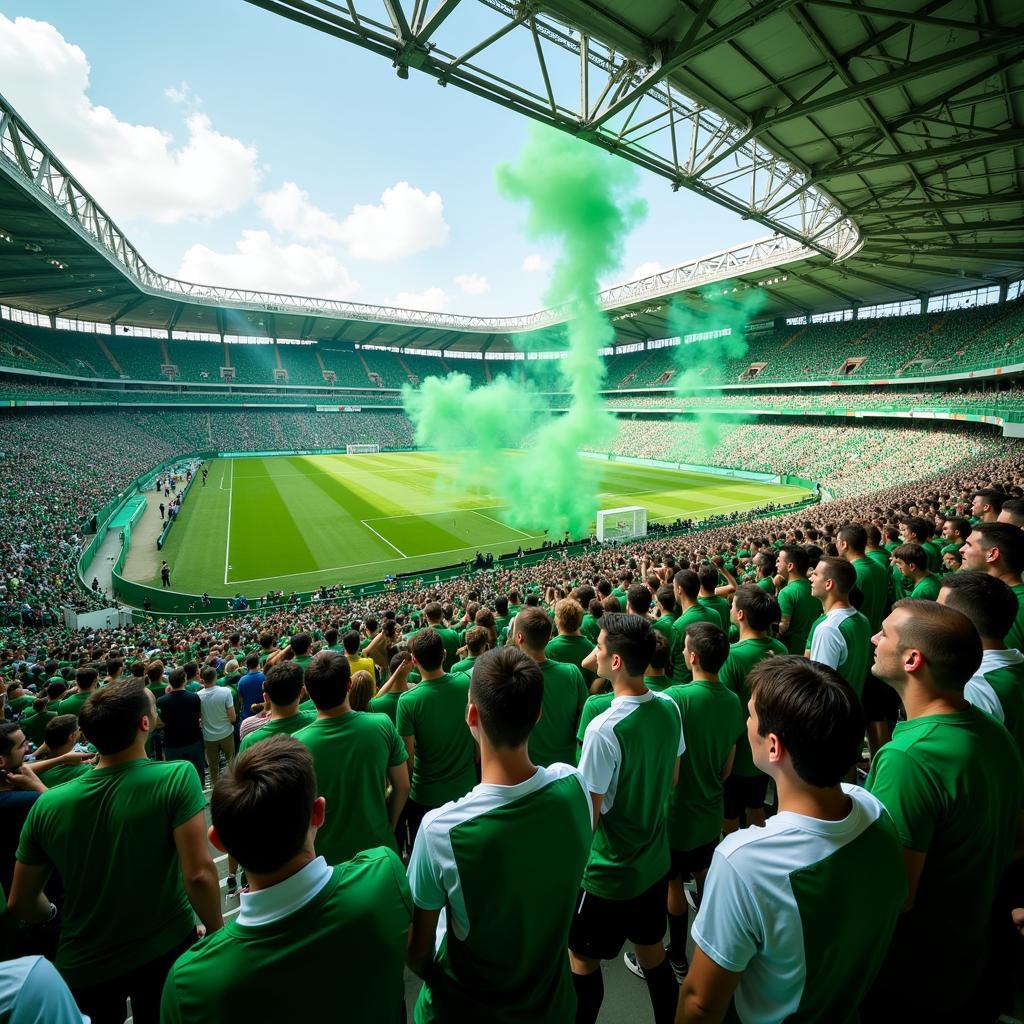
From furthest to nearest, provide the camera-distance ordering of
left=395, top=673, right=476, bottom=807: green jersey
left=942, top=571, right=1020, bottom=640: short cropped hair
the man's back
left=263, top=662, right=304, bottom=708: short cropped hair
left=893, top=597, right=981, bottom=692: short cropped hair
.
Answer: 1. left=395, top=673, right=476, bottom=807: green jersey
2. left=263, top=662, right=304, bottom=708: short cropped hair
3. left=942, top=571, right=1020, bottom=640: short cropped hair
4. left=893, top=597, right=981, bottom=692: short cropped hair
5. the man's back

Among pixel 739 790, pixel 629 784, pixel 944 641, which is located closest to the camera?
pixel 944 641

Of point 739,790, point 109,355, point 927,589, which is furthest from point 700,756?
point 109,355

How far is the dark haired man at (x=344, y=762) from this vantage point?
298 cm

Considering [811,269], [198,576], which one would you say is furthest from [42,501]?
[811,269]

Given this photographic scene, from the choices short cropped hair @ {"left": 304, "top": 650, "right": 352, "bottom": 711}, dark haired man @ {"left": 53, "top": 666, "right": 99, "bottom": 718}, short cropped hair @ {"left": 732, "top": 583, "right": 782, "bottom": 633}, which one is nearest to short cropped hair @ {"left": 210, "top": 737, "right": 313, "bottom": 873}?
short cropped hair @ {"left": 304, "top": 650, "right": 352, "bottom": 711}

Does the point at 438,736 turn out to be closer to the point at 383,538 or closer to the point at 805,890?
the point at 805,890

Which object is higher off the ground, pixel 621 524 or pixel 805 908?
pixel 805 908

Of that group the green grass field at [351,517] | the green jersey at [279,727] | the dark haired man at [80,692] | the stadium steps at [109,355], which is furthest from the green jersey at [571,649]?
the stadium steps at [109,355]

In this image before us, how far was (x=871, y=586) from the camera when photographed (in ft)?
20.2

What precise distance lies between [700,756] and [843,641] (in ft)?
6.10

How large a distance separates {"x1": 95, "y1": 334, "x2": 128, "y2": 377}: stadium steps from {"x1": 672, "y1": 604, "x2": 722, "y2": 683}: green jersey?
74.1 meters

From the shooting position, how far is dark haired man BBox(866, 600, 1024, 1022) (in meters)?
2.00

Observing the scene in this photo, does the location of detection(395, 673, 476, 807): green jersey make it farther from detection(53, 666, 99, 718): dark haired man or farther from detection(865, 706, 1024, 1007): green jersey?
detection(53, 666, 99, 718): dark haired man

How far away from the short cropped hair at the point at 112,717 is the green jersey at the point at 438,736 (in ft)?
4.86
